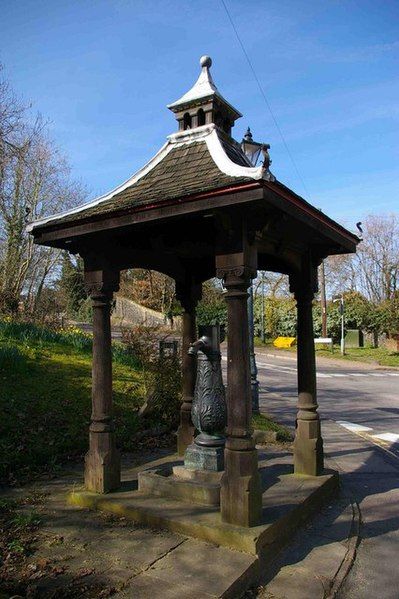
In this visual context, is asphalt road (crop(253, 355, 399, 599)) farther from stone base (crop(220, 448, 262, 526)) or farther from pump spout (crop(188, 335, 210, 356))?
pump spout (crop(188, 335, 210, 356))

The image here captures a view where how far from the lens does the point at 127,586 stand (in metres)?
3.24

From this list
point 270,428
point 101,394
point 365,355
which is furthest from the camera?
point 365,355

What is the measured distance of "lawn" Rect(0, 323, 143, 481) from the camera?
646cm

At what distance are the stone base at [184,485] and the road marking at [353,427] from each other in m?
5.92

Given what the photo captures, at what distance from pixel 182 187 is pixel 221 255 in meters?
0.73

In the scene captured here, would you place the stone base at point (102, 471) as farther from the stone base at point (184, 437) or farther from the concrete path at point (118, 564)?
the stone base at point (184, 437)

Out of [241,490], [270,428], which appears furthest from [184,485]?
[270,428]

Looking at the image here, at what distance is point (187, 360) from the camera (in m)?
6.52

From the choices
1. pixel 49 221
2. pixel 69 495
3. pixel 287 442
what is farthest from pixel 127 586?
pixel 287 442

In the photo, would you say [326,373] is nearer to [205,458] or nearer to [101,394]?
[205,458]

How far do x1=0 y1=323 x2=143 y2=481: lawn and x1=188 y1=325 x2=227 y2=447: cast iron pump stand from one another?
2.35 meters

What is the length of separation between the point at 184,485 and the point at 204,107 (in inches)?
162

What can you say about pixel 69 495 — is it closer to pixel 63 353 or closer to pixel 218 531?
pixel 218 531

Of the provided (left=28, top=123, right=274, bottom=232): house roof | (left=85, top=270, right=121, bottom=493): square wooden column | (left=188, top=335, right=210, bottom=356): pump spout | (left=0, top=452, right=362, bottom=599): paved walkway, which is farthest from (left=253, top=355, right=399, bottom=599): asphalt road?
(left=28, top=123, right=274, bottom=232): house roof
